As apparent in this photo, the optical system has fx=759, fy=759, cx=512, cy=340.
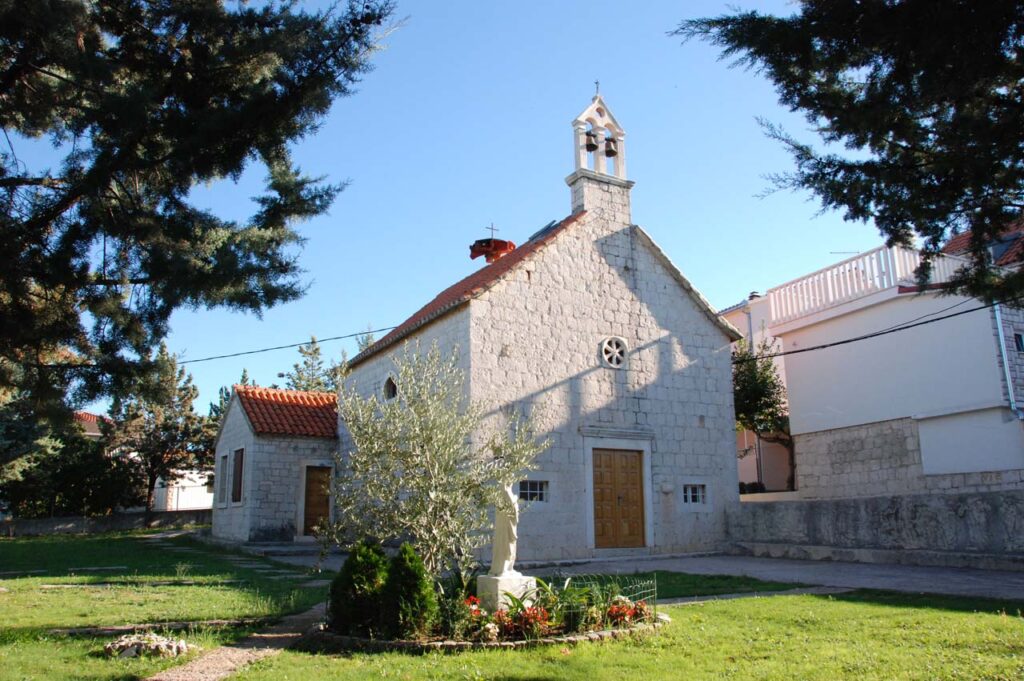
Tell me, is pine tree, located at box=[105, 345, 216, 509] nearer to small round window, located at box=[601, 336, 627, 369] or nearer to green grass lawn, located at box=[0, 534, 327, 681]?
green grass lawn, located at box=[0, 534, 327, 681]

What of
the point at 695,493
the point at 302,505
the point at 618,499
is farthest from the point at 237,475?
the point at 695,493

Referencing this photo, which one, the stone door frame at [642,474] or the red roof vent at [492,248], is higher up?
the red roof vent at [492,248]

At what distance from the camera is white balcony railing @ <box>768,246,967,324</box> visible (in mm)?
17000

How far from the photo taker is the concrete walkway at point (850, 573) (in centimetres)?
933

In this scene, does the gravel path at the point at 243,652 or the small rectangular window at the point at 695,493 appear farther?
the small rectangular window at the point at 695,493

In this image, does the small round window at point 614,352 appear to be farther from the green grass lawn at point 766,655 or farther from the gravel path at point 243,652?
the gravel path at point 243,652

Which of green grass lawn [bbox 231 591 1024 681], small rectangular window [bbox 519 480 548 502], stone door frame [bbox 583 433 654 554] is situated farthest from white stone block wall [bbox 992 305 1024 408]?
small rectangular window [bbox 519 480 548 502]

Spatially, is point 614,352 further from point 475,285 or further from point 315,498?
point 315,498

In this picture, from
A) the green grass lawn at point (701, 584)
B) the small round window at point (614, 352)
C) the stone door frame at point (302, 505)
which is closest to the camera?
the green grass lawn at point (701, 584)

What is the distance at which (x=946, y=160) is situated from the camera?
5246 millimetres

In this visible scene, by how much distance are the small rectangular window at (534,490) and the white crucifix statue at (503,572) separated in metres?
6.73

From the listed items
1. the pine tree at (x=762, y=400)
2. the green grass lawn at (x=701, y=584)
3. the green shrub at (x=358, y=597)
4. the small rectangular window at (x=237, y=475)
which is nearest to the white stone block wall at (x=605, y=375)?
the green grass lawn at (x=701, y=584)

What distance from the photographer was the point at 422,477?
771 cm

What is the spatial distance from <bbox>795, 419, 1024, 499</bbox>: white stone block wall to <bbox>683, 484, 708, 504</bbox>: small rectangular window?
3.36 meters
